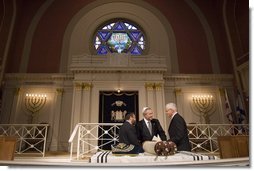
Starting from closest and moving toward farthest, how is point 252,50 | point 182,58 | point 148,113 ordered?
point 252,50
point 148,113
point 182,58

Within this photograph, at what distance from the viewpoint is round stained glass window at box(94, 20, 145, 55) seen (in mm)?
9938

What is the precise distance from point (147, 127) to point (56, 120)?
585 cm

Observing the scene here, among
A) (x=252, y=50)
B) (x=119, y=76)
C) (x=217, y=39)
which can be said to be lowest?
(x=252, y=50)

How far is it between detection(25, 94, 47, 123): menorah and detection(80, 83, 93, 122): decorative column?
192 cm

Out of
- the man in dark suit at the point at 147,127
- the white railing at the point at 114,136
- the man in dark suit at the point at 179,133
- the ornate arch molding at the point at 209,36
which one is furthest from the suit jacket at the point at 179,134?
the ornate arch molding at the point at 209,36

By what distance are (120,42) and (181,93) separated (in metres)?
3.81

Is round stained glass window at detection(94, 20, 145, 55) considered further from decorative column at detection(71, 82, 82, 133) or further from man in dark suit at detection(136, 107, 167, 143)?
man in dark suit at detection(136, 107, 167, 143)

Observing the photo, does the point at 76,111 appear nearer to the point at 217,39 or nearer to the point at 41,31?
the point at 41,31

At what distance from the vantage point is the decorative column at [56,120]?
26.2 feet

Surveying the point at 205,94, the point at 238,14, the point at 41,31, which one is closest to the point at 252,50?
the point at 238,14

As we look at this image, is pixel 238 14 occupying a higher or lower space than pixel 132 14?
lower

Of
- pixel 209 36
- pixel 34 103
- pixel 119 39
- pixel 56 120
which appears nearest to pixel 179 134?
pixel 56 120

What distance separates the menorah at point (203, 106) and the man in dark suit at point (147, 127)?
18.3ft

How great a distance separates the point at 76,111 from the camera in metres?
7.86
